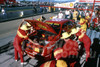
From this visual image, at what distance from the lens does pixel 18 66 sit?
157 inches

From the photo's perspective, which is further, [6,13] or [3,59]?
[6,13]

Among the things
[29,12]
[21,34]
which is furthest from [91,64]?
[29,12]

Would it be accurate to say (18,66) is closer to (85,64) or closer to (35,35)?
(35,35)

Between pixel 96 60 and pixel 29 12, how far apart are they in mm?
17394

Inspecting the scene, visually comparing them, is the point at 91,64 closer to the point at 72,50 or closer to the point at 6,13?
the point at 72,50

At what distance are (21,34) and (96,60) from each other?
3.55 m

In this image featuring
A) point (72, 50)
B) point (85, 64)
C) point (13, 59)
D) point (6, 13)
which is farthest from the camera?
point (6, 13)

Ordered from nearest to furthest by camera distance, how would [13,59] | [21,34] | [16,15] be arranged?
1. [21,34]
2. [13,59]
3. [16,15]

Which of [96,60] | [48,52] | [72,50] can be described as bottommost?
[96,60]

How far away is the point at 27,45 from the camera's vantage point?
411 centimetres

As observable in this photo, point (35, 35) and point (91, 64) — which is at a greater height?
point (35, 35)

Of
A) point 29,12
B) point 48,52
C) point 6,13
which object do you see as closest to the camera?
point 48,52

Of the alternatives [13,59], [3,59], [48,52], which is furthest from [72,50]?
[3,59]

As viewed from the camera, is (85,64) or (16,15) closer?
(85,64)
